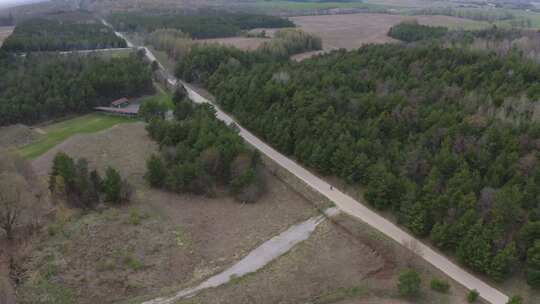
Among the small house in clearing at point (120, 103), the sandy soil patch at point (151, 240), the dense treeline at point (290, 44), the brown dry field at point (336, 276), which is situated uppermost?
the dense treeline at point (290, 44)

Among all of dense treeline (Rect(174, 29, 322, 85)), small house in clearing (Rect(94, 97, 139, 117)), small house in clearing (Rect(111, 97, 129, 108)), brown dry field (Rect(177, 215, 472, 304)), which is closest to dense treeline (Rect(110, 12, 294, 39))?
dense treeline (Rect(174, 29, 322, 85))

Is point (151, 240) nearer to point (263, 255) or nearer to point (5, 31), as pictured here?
point (263, 255)

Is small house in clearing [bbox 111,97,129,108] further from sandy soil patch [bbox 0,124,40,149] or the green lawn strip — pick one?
sandy soil patch [bbox 0,124,40,149]

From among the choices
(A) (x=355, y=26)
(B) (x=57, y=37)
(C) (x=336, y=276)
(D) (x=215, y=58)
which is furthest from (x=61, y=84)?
(A) (x=355, y=26)

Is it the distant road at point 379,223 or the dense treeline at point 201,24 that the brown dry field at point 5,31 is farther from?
the distant road at point 379,223

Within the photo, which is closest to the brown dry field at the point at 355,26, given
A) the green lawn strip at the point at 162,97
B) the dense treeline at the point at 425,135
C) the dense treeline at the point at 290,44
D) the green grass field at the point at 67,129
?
the dense treeline at the point at 290,44
